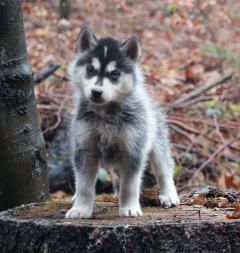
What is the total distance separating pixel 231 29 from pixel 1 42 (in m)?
12.1

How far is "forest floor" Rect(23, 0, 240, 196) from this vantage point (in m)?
7.52

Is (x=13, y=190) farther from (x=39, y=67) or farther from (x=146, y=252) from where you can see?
(x=39, y=67)

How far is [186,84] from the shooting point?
10.6 metres

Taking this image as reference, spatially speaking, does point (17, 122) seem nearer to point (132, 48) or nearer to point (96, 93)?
point (96, 93)

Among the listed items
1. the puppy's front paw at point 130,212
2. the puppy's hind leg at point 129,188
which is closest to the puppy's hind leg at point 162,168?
the puppy's hind leg at point 129,188

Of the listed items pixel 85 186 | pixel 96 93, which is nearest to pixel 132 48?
pixel 96 93

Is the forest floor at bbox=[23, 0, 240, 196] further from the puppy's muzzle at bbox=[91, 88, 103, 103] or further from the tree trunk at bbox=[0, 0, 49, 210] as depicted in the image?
the puppy's muzzle at bbox=[91, 88, 103, 103]

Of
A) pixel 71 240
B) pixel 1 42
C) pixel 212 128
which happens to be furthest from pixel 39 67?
pixel 71 240

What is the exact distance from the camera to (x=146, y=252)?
9.56 ft

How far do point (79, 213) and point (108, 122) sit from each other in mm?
827

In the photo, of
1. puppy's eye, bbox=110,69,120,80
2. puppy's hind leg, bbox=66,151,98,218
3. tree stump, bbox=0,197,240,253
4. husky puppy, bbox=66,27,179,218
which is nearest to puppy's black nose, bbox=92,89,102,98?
husky puppy, bbox=66,27,179,218

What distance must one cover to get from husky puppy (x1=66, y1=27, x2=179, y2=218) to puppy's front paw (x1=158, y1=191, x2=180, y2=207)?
0.52m

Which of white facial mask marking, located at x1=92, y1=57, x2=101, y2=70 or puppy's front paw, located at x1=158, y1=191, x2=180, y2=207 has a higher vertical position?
white facial mask marking, located at x1=92, y1=57, x2=101, y2=70

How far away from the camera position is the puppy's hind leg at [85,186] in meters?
3.69
